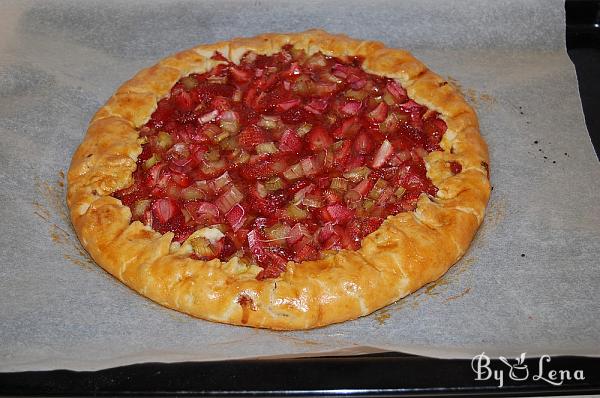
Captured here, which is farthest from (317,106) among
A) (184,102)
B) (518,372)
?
(518,372)

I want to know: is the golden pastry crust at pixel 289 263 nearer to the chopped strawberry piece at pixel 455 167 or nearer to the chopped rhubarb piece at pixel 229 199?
the chopped strawberry piece at pixel 455 167

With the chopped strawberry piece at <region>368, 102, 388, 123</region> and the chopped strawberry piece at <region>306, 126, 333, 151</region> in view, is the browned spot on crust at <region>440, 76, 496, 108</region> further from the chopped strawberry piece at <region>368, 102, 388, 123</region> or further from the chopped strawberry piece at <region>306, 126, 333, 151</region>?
the chopped strawberry piece at <region>306, 126, 333, 151</region>

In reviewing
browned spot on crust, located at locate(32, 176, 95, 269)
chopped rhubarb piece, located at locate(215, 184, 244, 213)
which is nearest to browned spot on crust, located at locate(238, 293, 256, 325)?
chopped rhubarb piece, located at locate(215, 184, 244, 213)

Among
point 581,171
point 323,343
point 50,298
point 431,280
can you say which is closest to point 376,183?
point 431,280

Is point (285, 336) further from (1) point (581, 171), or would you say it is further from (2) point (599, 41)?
(2) point (599, 41)

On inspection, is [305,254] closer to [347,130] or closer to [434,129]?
[347,130]
